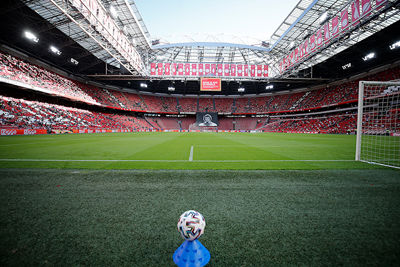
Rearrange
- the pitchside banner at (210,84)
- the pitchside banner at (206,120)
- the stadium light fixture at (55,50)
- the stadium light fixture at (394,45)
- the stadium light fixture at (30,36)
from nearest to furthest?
the stadium light fixture at (30,36) → the stadium light fixture at (394,45) → the stadium light fixture at (55,50) → the pitchside banner at (210,84) → the pitchside banner at (206,120)

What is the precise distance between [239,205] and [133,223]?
47.5 inches

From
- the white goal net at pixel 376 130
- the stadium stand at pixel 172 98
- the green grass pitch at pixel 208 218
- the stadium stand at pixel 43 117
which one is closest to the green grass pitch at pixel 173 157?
the white goal net at pixel 376 130

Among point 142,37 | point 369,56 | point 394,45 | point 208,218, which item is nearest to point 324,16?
point 394,45

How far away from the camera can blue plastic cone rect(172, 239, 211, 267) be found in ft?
3.54

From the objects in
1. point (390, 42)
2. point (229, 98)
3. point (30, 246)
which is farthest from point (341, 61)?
point (30, 246)

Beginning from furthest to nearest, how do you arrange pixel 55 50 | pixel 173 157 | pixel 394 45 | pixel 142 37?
pixel 142 37, pixel 55 50, pixel 394 45, pixel 173 157

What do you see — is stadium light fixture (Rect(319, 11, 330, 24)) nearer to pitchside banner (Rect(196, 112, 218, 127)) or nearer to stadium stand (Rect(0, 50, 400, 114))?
stadium stand (Rect(0, 50, 400, 114))

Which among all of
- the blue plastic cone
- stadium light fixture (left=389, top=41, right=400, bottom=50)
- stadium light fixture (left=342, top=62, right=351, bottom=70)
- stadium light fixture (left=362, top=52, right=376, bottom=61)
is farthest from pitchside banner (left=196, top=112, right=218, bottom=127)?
the blue plastic cone

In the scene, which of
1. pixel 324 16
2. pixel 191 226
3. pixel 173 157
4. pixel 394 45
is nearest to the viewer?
pixel 191 226

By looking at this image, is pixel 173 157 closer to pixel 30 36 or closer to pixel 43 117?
pixel 43 117

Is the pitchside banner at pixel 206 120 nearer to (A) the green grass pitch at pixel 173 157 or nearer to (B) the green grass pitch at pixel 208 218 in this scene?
(A) the green grass pitch at pixel 173 157

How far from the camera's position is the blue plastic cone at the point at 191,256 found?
3.54ft

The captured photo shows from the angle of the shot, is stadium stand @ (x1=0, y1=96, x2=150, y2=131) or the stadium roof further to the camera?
stadium stand @ (x1=0, y1=96, x2=150, y2=131)

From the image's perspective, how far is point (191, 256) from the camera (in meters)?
1.11
